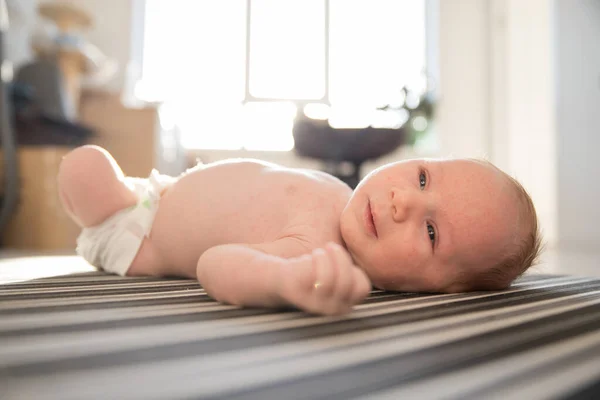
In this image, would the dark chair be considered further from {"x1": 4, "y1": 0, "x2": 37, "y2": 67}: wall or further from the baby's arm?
the baby's arm

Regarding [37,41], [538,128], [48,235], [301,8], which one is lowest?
[48,235]

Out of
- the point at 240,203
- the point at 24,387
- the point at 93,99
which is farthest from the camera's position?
the point at 93,99

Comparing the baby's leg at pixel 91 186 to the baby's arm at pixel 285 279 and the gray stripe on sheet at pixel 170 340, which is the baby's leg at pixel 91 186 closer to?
the baby's arm at pixel 285 279

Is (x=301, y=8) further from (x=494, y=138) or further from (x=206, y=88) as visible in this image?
(x=494, y=138)

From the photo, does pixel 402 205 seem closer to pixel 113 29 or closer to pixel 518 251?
pixel 518 251

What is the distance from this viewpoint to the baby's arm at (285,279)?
50 centimetres

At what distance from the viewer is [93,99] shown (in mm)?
2934

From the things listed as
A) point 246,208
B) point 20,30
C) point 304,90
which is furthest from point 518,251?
point 304,90

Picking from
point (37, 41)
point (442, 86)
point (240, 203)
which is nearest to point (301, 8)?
point (442, 86)

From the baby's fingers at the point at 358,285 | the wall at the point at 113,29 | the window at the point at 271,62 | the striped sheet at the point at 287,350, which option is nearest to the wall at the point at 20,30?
the wall at the point at 113,29

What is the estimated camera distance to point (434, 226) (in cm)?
74

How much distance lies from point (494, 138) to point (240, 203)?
11.1 ft

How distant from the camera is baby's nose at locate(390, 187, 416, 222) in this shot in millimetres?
724

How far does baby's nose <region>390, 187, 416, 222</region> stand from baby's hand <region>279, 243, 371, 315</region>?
23 centimetres
